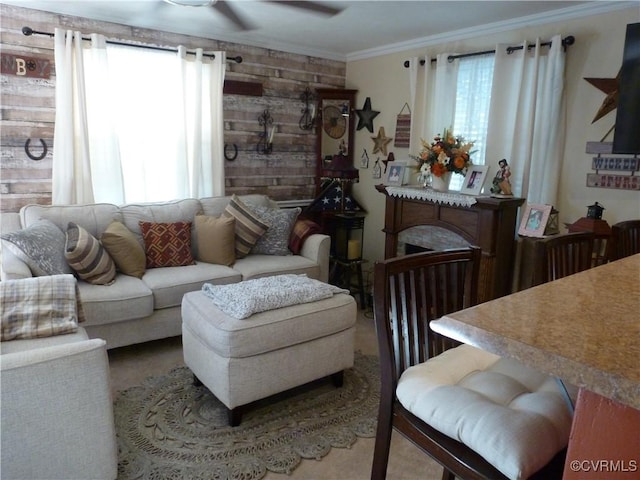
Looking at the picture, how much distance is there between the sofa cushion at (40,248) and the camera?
8.59 ft

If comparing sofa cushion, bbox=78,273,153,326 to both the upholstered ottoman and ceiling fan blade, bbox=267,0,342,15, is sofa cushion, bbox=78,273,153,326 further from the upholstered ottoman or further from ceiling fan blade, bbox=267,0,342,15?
ceiling fan blade, bbox=267,0,342,15

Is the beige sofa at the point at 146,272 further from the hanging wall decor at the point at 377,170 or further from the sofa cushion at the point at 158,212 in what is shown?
the hanging wall decor at the point at 377,170

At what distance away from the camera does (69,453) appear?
1574 millimetres

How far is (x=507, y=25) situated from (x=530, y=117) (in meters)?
0.75

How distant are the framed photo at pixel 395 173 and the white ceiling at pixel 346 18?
3.51 feet

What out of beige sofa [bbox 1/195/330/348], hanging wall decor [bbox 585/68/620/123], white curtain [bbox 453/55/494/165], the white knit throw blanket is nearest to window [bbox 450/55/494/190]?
white curtain [bbox 453/55/494/165]

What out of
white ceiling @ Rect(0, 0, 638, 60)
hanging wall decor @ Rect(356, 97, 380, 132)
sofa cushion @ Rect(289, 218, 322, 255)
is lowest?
sofa cushion @ Rect(289, 218, 322, 255)

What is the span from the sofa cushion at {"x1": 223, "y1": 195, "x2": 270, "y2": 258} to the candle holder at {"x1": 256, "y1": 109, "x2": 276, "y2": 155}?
34.2 inches

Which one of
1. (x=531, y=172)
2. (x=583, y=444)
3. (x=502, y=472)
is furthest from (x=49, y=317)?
(x=531, y=172)

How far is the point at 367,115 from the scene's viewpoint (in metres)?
4.61

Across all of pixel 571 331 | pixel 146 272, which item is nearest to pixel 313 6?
pixel 146 272

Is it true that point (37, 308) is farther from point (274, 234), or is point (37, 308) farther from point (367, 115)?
point (367, 115)

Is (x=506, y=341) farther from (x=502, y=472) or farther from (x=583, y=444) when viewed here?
(x=502, y=472)

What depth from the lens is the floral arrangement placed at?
11.2 feet
